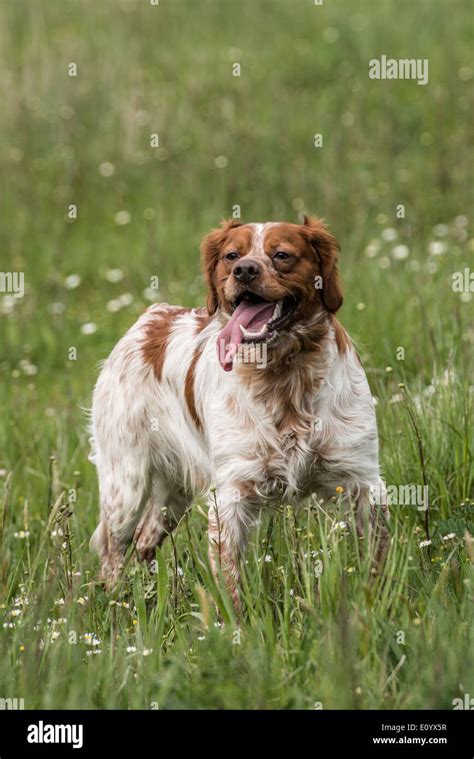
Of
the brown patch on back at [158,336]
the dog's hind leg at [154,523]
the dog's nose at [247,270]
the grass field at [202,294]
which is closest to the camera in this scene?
the grass field at [202,294]

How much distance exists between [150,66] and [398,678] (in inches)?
409

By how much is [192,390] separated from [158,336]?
46 cm

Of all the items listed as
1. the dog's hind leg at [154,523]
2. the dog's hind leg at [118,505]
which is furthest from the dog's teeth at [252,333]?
the dog's hind leg at [154,523]

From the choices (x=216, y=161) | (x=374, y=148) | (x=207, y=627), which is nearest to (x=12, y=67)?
(x=216, y=161)

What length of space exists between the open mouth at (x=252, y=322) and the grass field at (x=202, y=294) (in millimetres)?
644

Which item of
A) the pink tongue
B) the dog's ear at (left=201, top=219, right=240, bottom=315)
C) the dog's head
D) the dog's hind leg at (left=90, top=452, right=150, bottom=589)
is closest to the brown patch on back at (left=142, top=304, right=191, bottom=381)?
the dog's hind leg at (left=90, top=452, right=150, bottom=589)

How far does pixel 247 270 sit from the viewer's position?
13.9ft

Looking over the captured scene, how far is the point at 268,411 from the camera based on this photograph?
4562 mm

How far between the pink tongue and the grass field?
632 millimetres

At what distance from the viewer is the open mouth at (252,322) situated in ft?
14.4

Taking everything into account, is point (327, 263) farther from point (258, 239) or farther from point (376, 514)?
point (376, 514)

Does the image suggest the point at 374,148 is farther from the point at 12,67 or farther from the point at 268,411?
the point at 268,411

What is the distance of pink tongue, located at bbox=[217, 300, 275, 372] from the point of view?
4.39 m

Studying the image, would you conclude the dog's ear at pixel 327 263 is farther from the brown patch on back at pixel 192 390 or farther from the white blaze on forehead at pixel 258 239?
the brown patch on back at pixel 192 390
